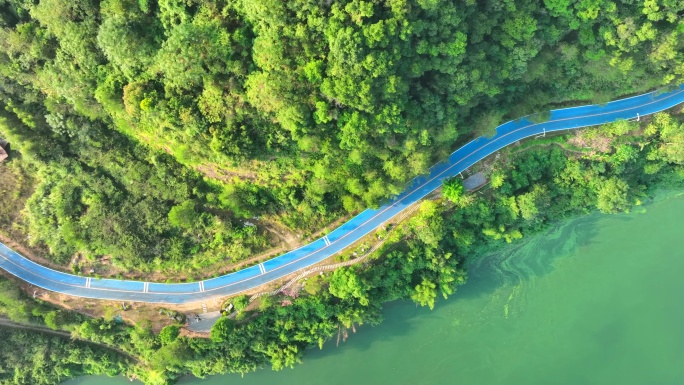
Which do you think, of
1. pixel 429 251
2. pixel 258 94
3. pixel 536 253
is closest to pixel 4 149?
pixel 258 94

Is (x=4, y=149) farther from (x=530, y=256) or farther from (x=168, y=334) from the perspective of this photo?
(x=530, y=256)

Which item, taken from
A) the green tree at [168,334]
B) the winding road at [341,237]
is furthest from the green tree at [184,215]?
the green tree at [168,334]

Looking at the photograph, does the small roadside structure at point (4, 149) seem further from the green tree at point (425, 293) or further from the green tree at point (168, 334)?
the green tree at point (425, 293)

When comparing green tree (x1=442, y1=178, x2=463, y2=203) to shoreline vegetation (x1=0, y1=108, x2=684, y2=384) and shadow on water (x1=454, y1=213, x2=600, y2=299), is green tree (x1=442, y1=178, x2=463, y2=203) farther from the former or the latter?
shadow on water (x1=454, y1=213, x2=600, y2=299)

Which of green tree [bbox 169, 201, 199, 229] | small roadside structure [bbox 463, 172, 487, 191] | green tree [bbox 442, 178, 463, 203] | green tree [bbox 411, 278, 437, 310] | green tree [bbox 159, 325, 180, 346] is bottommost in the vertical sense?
green tree [bbox 411, 278, 437, 310]

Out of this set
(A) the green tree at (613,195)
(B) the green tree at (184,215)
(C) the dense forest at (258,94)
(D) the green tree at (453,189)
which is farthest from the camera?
(A) the green tree at (613,195)

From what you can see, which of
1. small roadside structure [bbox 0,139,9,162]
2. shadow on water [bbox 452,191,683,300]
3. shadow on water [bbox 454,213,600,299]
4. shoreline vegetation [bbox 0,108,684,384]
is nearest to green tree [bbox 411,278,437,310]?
shoreline vegetation [bbox 0,108,684,384]
